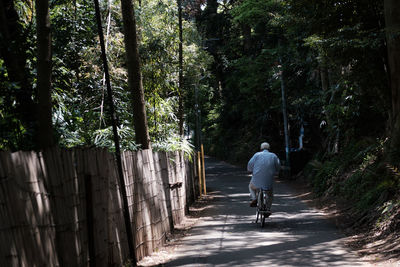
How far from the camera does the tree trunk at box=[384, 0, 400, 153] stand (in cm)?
1104

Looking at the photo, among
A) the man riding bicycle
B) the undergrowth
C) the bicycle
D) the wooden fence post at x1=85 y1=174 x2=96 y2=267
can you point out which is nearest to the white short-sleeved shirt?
the man riding bicycle

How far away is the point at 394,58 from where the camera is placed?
11391mm

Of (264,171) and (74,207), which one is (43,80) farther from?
(264,171)

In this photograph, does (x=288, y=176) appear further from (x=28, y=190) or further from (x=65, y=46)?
(x=28, y=190)

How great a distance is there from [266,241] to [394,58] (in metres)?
5.14

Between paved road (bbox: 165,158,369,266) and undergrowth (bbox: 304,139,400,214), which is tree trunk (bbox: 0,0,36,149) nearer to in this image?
paved road (bbox: 165,158,369,266)

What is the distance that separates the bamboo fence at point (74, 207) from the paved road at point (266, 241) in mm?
1055

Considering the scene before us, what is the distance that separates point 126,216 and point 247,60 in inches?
935

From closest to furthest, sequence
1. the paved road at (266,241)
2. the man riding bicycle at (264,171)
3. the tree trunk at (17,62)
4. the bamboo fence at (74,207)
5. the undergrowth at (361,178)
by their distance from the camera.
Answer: the bamboo fence at (74,207), the tree trunk at (17,62), the paved road at (266,241), the undergrowth at (361,178), the man riding bicycle at (264,171)

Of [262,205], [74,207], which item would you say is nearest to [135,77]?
[262,205]

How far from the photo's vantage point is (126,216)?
304 inches

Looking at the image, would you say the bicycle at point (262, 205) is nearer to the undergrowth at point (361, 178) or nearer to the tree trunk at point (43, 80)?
the undergrowth at point (361, 178)

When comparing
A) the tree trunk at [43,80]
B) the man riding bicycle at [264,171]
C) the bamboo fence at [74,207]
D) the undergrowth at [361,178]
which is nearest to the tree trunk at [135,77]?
the bamboo fence at [74,207]

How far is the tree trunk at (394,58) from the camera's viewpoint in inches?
435
